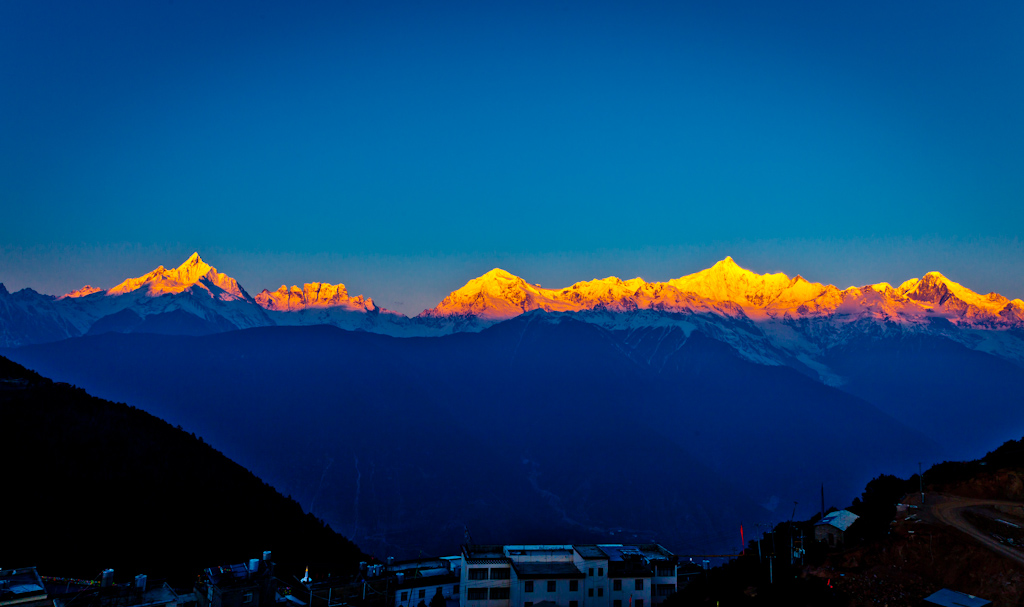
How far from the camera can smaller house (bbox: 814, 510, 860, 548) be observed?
46.7m

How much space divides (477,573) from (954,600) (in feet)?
95.5

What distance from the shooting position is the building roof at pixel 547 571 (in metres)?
50.1

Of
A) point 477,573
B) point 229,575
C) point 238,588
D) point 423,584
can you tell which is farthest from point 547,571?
point 229,575

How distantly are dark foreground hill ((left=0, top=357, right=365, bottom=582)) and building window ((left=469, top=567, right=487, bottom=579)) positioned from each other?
2454 centimetres

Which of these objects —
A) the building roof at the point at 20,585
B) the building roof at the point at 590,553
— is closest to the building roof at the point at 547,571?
the building roof at the point at 590,553

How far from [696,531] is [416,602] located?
387 ft

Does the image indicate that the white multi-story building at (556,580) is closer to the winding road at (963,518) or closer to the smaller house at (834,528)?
the smaller house at (834,528)

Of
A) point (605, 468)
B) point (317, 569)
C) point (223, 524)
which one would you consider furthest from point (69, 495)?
point (605, 468)

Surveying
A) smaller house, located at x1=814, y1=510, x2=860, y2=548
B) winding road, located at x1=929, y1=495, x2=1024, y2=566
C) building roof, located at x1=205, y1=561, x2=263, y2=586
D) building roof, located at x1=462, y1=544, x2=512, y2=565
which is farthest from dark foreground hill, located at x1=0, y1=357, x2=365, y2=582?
winding road, located at x1=929, y1=495, x2=1024, y2=566

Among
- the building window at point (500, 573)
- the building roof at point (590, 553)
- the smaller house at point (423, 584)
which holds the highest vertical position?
the building roof at point (590, 553)

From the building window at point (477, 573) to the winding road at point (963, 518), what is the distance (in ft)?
95.9

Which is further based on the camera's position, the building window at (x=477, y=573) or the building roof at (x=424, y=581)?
the building roof at (x=424, y=581)

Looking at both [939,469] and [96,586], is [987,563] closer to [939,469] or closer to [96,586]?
[939,469]

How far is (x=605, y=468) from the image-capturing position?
191625 mm
